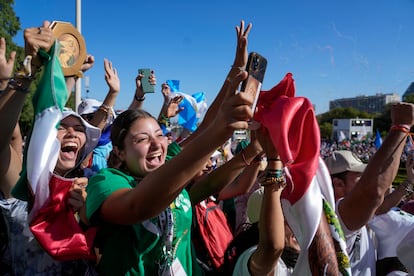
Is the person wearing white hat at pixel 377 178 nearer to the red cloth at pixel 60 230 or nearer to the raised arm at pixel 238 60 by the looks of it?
the raised arm at pixel 238 60

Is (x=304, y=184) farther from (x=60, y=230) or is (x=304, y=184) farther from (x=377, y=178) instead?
(x=60, y=230)

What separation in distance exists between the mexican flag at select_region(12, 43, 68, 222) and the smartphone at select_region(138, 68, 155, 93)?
7.50 feet

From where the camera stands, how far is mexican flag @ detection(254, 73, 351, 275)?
1.52m

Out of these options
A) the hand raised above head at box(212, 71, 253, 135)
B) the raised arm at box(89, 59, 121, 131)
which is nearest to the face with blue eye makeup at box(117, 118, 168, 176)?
the hand raised above head at box(212, 71, 253, 135)

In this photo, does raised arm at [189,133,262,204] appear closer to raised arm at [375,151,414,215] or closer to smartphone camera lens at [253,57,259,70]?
smartphone camera lens at [253,57,259,70]

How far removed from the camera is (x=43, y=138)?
1626 mm

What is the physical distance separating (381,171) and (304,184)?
0.60 m

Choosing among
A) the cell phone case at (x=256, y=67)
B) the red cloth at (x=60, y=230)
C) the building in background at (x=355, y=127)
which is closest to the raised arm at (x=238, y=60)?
the cell phone case at (x=256, y=67)

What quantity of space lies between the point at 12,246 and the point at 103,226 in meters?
0.56

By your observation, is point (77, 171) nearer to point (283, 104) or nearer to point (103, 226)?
point (103, 226)

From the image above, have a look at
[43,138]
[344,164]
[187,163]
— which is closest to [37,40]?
[43,138]

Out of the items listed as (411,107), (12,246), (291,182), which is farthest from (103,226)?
(411,107)

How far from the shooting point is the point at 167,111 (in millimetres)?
3934

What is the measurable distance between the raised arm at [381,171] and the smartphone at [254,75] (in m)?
0.89
